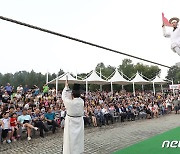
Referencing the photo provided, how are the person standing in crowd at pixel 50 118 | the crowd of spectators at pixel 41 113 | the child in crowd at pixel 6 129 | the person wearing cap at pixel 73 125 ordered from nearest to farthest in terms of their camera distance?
1. the person wearing cap at pixel 73 125
2. the child in crowd at pixel 6 129
3. the crowd of spectators at pixel 41 113
4. the person standing in crowd at pixel 50 118

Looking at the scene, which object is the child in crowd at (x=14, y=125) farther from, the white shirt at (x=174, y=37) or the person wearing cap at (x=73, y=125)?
the white shirt at (x=174, y=37)

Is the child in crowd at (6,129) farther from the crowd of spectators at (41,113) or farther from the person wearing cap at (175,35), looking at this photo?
the person wearing cap at (175,35)

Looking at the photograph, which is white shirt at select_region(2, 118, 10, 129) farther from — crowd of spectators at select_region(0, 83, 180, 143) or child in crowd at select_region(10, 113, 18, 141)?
child in crowd at select_region(10, 113, 18, 141)

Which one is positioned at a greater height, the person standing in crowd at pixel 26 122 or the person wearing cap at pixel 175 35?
the person wearing cap at pixel 175 35

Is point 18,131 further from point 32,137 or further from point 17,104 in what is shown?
point 17,104

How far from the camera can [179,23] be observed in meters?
3.83

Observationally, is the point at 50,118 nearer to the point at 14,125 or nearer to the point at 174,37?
the point at 14,125

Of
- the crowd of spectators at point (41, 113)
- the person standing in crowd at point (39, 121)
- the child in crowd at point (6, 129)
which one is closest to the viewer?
the child in crowd at point (6, 129)

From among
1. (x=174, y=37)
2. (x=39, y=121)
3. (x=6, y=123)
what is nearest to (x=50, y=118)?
(x=39, y=121)

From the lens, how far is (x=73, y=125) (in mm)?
4812

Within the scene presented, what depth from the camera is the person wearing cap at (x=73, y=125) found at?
473cm

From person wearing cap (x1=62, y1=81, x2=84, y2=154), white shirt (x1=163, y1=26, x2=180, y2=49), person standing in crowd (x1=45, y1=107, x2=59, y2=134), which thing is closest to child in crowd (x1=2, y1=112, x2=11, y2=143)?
person standing in crowd (x1=45, y1=107, x2=59, y2=134)

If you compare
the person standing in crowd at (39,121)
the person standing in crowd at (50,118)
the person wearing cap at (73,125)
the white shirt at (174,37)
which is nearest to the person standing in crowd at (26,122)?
the person standing in crowd at (39,121)

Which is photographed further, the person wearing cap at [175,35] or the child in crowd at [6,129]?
the child in crowd at [6,129]
